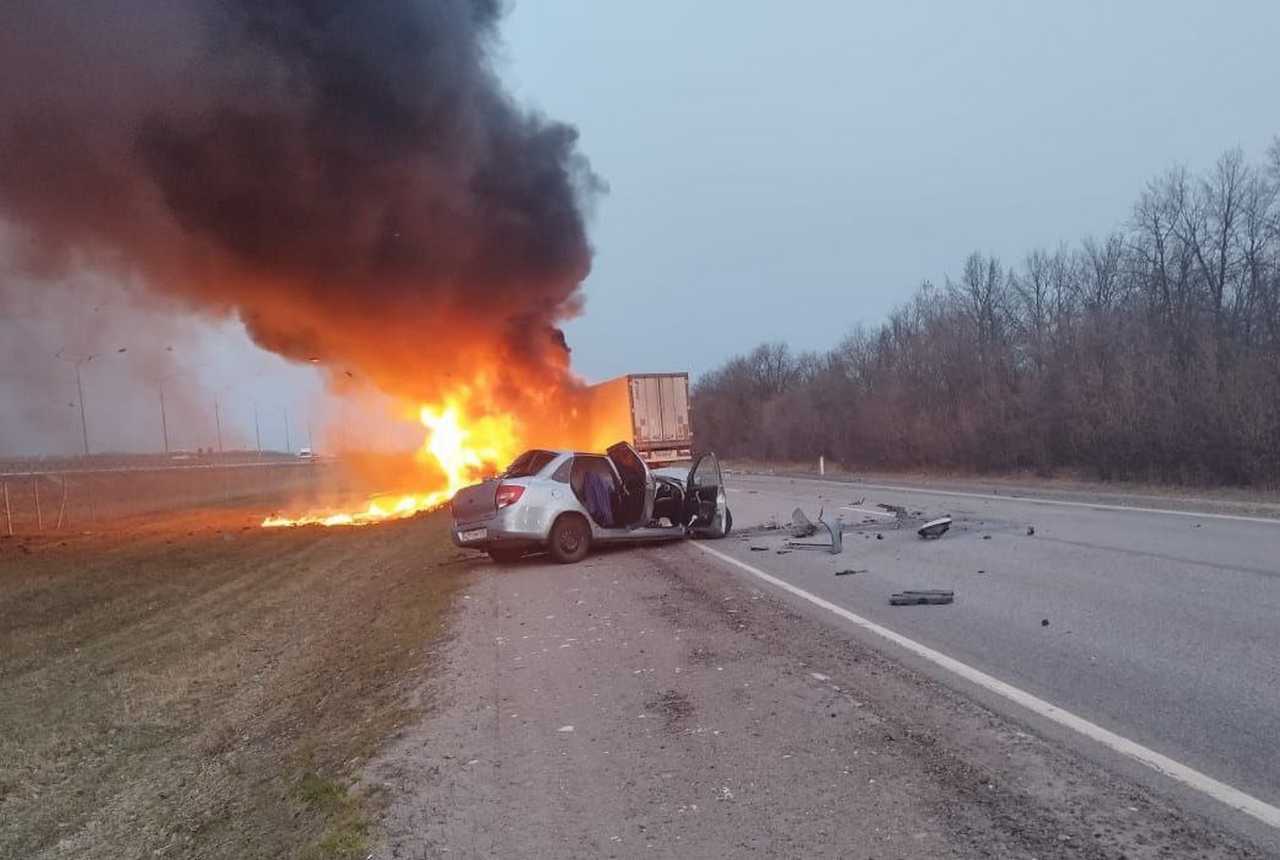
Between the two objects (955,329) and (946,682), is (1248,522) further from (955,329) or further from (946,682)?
(955,329)

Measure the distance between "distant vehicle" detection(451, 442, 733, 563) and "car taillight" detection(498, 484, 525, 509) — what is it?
0.01 m

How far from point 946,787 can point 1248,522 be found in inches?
468

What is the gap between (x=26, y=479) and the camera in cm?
3559

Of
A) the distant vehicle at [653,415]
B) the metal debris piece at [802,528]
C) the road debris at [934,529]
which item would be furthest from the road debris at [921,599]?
the distant vehicle at [653,415]

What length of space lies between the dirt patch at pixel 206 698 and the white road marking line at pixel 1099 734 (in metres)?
3.48

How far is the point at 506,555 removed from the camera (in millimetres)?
13164

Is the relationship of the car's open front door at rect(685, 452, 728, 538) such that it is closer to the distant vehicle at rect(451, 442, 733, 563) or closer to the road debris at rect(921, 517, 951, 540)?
the distant vehicle at rect(451, 442, 733, 563)

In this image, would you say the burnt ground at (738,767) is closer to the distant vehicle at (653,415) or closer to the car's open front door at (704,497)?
the car's open front door at (704,497)

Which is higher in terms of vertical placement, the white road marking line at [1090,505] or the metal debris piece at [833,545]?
the metal debris piece at [833,545]

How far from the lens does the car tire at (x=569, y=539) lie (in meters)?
12.1

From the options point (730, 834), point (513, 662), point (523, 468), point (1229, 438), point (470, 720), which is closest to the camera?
point (730, 834)

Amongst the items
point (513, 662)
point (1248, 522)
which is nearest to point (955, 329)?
point (1248, 522)

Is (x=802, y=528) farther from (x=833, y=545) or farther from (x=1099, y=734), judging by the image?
(x=1099, y=734)

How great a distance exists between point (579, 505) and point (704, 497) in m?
2.34
